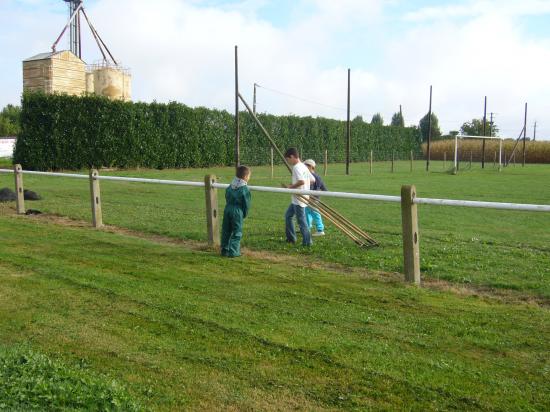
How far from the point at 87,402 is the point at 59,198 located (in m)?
14.3

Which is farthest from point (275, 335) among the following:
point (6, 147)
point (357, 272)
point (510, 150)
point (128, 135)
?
point (510, 150)

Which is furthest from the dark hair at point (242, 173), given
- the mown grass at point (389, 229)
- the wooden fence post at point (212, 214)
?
the mown grass at point (389, 229)

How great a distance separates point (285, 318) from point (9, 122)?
78.3 metres

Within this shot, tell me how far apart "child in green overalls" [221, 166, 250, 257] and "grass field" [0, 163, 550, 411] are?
30 centimetres

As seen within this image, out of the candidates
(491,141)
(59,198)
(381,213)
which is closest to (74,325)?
(381,213)

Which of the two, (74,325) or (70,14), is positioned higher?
Result: (70,14)

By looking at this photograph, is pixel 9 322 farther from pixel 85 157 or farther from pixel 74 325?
pixel 85 157

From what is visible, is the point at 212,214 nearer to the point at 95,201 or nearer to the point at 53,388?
the point at 95,201

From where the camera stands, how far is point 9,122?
7594 cm

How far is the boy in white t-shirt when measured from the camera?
951 centimetres

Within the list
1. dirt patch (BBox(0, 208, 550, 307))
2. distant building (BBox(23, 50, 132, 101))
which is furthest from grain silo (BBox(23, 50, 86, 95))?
dirt patch (BBox(0, 208, 550, 307))

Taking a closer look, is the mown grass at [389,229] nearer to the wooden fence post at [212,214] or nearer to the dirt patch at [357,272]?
the dirt patch at [357,272]

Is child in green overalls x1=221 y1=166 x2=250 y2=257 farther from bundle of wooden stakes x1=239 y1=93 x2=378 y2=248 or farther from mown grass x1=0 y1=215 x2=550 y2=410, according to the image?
bundle of wooden stakes x1=239 y1=93 x2=378 y2=248

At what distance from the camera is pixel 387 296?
20.8 ft
